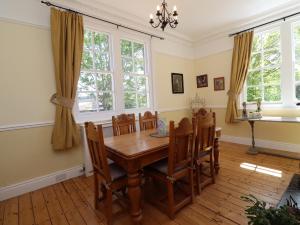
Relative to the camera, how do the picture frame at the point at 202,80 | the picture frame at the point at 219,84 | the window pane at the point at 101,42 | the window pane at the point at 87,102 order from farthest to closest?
the picture frame at the point at 202,80 < the picture frame at the point at 219,84 < the window pane at the point at 101,42 < the window pane at the point at 87,102

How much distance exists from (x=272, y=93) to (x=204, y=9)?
88.7 inches

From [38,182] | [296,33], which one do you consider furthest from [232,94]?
[38,182]

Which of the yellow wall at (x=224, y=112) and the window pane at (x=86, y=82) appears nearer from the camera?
the window pane at (x=86, y=82)

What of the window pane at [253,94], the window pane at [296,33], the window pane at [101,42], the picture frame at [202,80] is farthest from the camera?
the picture frame at [202,80]

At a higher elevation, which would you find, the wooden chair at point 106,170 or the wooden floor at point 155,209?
the wooden chair at point 106,170

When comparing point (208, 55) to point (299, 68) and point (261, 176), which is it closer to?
point (299, 68)

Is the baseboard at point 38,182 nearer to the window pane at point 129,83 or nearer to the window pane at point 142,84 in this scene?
the window pane at point 129,83

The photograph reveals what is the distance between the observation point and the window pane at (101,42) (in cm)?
314

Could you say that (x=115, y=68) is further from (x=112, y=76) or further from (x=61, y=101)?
(x=61, y=101)

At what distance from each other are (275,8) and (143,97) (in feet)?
10.4

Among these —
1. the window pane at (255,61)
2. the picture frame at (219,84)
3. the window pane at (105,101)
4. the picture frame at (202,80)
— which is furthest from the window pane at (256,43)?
the window pane at (105,101)

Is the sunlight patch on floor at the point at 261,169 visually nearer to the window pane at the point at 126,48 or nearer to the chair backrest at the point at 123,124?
the chair backrest at the point at 123,124

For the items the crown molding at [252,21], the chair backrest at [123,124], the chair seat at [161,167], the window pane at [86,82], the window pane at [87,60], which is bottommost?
the chair seat at [161,167]

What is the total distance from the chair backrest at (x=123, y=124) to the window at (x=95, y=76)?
756 millimetres
